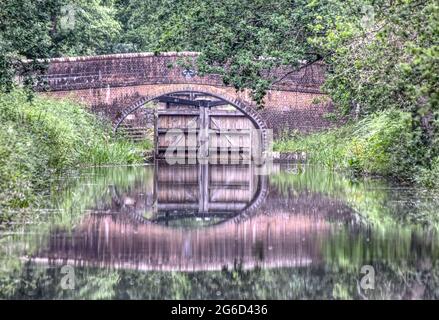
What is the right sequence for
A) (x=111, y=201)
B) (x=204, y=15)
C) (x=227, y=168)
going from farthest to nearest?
(x=227, y=168)
(x=204, y=15)
(x=111, y=201)

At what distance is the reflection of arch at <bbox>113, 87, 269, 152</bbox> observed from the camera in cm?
3456

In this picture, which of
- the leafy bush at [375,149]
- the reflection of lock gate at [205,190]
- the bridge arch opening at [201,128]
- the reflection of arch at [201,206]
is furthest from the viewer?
the bridge arch opening at [201,128]

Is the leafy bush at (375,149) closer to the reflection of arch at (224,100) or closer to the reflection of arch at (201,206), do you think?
the reflection of arch at (201,206)

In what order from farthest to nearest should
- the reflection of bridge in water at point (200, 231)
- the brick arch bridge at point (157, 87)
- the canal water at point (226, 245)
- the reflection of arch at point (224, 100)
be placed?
1. the reflection of arch at point (224, 100)
2. the brick arch bridge at point (157, 87)
3. the reflection of bridge in water at point (200, 231)
4. the canal water at point (226, 245)

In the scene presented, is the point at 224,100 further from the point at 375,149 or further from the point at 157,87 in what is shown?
the point at 375,149

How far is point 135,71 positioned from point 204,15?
7.37 m

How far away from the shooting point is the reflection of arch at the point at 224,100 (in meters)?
34.6

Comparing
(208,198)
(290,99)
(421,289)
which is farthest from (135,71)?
(421,289)

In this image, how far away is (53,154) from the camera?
2153 cm

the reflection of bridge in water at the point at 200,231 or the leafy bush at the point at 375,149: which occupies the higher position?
the leafy bush at the point at 375,149

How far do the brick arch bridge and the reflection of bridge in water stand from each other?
1396 centimetres

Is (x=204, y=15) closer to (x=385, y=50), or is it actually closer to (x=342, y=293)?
(x=385, y=50)

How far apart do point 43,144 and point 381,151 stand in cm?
676

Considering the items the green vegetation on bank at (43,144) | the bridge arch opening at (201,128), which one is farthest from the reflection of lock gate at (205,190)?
the bridge arch opening at (201,128)
